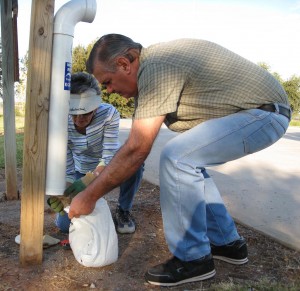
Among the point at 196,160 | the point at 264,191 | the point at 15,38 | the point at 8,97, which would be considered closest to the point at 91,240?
the point at 196,160

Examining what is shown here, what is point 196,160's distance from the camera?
231cm

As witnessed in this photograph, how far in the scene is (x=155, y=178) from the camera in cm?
555

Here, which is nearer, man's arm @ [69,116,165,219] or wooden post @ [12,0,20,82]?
man's arm @ [69,116,165,219]

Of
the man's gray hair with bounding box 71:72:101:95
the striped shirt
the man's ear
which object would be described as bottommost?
the striped shirt

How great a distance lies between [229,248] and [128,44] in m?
1.48

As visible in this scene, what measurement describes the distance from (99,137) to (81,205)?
942 mm

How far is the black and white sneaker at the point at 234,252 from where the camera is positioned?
2.72 meters

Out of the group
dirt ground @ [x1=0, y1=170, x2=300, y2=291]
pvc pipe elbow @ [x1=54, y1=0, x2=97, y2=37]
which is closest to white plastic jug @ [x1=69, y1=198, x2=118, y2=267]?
dirt ground @ [x1=0, y1=170, x2=300, y2=291]

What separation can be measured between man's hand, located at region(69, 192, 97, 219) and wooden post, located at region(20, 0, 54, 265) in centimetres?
22

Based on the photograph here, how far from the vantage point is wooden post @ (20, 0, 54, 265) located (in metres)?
2.33

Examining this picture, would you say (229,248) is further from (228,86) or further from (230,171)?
(230,171)

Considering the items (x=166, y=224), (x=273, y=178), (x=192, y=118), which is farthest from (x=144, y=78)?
(x=273, y=178)

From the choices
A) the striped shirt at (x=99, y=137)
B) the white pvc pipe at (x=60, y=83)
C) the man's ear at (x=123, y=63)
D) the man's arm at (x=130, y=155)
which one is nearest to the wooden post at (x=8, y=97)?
the striped shirt at (x=99, y=137)

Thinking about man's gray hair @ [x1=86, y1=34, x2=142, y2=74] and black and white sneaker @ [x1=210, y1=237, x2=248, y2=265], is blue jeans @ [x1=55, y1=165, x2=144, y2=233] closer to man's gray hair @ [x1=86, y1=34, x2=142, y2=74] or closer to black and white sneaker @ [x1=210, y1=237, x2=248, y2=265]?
black and white sneaker @ [x1=210, y1=237, x2=248, y2=265]
